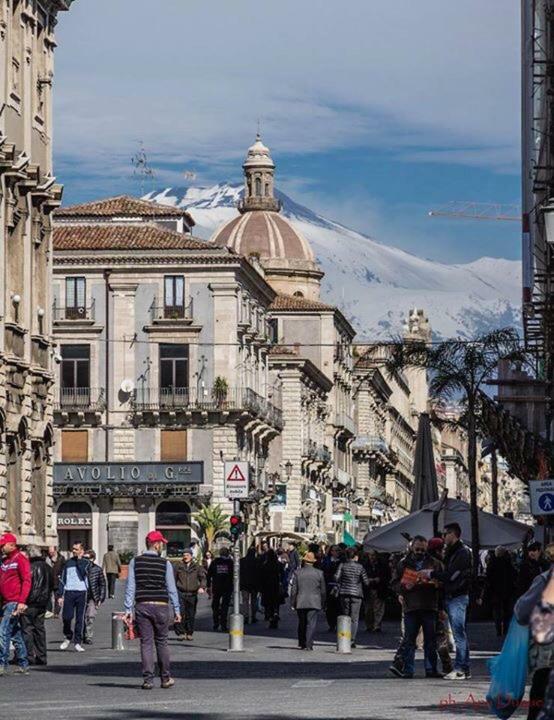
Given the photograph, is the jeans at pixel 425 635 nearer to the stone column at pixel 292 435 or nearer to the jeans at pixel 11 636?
the jeans at pixel 11 636

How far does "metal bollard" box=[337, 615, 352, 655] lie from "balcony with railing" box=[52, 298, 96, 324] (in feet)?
175

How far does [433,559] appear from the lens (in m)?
24.7

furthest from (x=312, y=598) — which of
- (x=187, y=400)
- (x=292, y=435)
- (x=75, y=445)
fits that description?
(x=292, y=435)

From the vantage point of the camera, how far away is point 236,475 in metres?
37.7

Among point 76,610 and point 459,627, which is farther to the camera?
point 76,610

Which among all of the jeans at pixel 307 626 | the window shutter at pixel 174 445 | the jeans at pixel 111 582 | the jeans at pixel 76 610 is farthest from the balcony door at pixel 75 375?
the jeans at pixel 307 626

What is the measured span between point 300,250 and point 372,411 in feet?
40.7

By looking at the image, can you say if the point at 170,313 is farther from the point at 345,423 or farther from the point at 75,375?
the point at 345,423

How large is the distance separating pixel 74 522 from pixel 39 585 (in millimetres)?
56670

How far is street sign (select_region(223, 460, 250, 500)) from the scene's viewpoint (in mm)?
37469

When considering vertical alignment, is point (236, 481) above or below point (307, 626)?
above

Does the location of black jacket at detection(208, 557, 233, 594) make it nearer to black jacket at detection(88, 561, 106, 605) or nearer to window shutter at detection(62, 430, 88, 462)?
black jacket at detection(88, 561, 106, 605)

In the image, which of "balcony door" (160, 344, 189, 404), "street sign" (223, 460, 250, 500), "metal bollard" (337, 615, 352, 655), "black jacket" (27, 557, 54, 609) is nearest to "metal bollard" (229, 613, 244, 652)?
"metal bollard" (337, 615, 352, 655)

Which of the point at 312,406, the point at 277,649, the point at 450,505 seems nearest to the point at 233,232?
the point at 312,406
